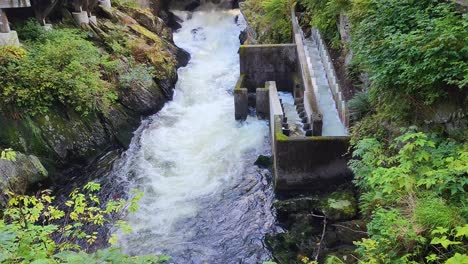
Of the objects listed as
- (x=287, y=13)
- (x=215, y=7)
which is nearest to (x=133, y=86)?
(x=287, y=13)

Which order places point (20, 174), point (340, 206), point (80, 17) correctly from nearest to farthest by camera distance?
point (340, 206), point (20, 174), point (80, 17)

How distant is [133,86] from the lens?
40.4 feet

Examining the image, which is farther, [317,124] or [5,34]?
[5,34]

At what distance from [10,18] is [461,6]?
12.2 m

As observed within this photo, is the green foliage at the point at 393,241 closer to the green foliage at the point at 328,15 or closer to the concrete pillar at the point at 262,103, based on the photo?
the green foliage at the point at 328,15

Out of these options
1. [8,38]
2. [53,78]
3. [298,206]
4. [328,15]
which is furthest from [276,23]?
[8,38]

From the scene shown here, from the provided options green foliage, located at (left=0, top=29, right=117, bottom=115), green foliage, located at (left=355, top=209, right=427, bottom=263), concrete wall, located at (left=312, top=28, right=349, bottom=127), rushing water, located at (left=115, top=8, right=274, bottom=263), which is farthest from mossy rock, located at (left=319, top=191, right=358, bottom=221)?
green foliage, located at (left=0, top=29, right=117, bottom=115)

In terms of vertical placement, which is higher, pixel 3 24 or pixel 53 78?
pixel 3 24

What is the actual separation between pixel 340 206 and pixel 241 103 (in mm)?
5872

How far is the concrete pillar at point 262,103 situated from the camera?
12.3 m

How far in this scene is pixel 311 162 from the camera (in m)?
8.20

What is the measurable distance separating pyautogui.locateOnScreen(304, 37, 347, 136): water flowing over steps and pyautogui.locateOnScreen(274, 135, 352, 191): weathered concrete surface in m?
0.94

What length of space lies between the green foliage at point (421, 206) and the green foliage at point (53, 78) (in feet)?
27.6

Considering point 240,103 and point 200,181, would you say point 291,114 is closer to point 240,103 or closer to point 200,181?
point 240,103
